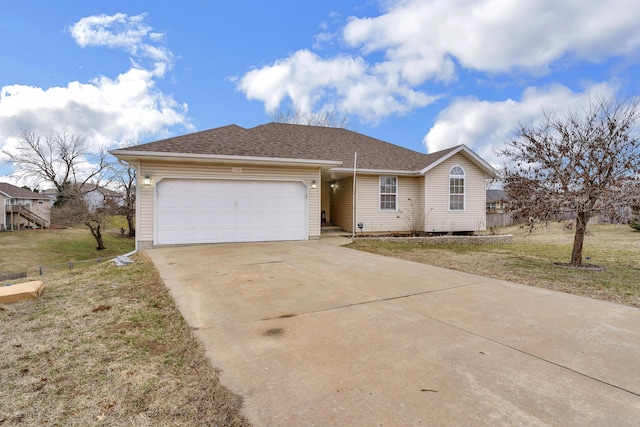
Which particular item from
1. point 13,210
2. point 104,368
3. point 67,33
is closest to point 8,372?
point 104,368

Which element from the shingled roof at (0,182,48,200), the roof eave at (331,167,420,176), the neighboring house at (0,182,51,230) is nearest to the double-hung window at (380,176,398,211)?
the roof eave at (331,167,420,176)

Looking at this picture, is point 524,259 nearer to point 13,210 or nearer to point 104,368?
point 104,368

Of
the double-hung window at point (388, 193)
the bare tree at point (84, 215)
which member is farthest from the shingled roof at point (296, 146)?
the bare tree at point (84, 215)


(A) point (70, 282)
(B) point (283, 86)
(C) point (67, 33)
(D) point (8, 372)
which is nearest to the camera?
(D) point (8, 372)

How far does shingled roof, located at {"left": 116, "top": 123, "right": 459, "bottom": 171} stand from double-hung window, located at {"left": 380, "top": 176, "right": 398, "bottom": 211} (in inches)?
24.4

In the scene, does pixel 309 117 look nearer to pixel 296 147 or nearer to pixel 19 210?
pixel 296 147

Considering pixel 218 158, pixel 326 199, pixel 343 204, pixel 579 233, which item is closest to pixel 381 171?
pixel 343 204

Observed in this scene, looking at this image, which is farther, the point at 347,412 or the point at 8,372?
the point at 8,372

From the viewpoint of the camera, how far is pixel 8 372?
2666 millimetres

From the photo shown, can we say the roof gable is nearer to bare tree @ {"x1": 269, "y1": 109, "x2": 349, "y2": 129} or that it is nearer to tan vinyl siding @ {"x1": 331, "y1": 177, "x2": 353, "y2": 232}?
tan vinyl siding @ {"x1": 331, "y1": 177, "x2": 353, "y2": 232}

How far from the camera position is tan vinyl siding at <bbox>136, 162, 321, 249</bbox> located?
10.1 metres

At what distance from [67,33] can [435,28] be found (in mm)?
14997

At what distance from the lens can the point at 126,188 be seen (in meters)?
24.4

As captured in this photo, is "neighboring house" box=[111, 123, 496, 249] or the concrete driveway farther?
"neighboring house" box=[111, 123, 496, 249]
